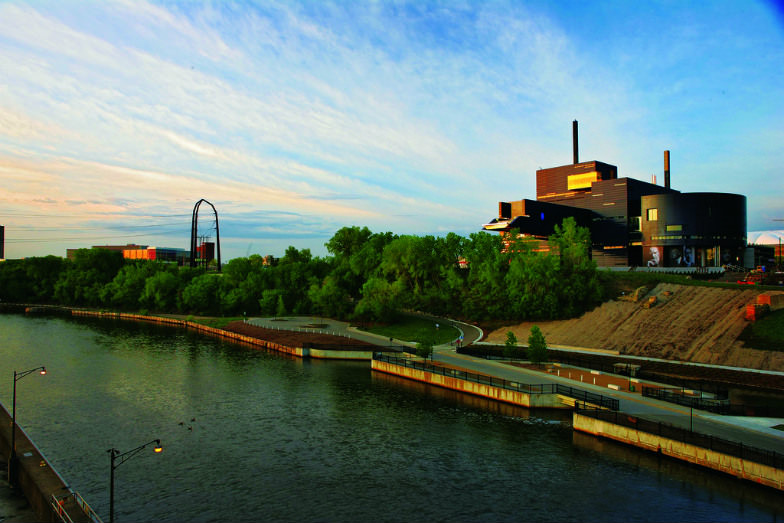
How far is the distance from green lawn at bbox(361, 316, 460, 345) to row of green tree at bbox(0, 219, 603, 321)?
2.65 meters

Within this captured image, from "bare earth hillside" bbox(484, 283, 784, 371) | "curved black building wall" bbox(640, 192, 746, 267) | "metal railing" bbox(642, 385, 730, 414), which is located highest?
"curved black building wall" bbox(640, 192, 746, 267)

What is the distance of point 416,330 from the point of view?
284 feet

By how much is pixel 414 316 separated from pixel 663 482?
69.8 meters

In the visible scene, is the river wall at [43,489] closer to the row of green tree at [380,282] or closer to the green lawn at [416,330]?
the green lawn at [416,330]

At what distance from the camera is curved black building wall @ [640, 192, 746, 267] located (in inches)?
5207

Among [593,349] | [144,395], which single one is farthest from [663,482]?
[144,395]

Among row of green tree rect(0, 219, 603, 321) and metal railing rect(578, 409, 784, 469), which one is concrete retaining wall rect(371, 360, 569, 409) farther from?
row of green tree rect(0, 219, 603, 321)

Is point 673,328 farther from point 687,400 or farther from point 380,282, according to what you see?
point 380,282

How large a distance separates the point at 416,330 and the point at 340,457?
5342 cm

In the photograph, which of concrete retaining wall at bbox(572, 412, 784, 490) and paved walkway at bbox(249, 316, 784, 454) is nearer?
concrete retaining wall at bbox(572, 412, 784, 490)

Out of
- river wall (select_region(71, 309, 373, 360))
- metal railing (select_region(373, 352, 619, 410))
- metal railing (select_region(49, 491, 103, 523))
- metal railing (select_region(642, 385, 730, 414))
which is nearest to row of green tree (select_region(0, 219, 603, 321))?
river wall (select_region(71, 309, 373, 360))

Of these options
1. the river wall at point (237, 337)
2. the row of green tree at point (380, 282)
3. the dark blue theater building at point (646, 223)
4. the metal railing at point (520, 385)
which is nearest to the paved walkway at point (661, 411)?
the metal railing at point (520, 385)

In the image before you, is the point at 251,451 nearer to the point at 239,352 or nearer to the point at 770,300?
the point at 239,352

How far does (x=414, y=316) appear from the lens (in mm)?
98312
